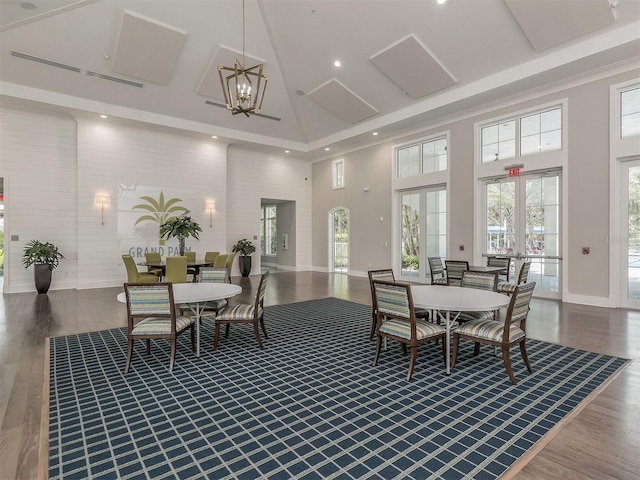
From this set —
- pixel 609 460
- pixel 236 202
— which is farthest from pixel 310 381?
pixel 236 202

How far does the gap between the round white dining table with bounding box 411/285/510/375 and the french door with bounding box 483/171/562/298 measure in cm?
415

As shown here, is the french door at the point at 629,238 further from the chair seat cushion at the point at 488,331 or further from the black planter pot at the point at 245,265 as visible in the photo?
the black planter pot at the point at 245,265

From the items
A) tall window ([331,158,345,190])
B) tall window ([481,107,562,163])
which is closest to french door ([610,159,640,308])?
tall window ([481,107,562,163])

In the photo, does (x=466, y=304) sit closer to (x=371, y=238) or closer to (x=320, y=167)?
(x=371, y=238)

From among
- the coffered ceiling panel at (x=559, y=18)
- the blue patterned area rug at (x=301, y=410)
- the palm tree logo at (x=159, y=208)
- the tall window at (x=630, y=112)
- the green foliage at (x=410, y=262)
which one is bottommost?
the blue patterned area rug at (x=301, y=410)

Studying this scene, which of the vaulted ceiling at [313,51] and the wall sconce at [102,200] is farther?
the wall sconce at [102,200]

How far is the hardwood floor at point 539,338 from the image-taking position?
A: 1988 millimetres

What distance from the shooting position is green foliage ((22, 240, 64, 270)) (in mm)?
7551

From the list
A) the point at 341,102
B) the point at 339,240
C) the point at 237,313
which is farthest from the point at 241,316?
the point at 339,240

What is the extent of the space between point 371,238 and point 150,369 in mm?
8130

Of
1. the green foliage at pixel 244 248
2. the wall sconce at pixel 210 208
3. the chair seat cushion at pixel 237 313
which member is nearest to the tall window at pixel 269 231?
the green foliage at pixel 244 248

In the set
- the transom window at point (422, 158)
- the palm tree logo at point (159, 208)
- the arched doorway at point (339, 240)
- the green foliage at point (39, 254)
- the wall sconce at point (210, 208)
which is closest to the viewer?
the green foliage at point (39, 254)

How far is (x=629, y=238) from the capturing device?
5.91 metres

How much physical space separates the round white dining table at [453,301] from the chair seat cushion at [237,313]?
1.87m
